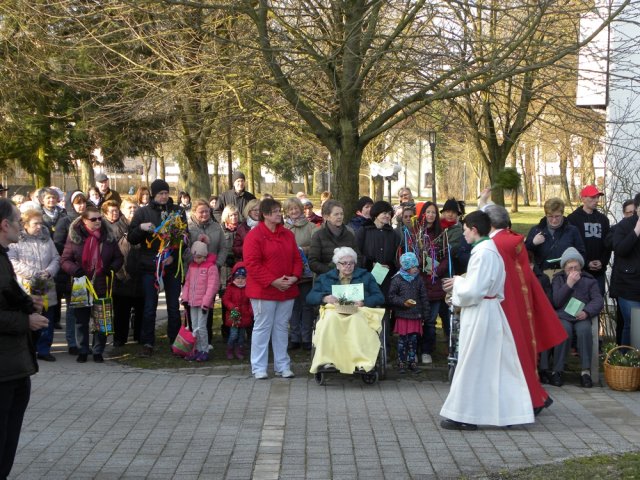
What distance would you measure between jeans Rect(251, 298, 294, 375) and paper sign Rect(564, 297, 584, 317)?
A: 311cm

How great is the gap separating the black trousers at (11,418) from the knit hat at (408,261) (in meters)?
5.84

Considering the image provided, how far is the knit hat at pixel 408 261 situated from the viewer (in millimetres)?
11086

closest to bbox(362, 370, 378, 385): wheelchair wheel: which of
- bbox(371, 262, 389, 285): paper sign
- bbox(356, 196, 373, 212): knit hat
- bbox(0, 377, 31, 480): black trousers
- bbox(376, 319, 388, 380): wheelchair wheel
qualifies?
bbox(376, 319, 388, 380): wheelchair wheel

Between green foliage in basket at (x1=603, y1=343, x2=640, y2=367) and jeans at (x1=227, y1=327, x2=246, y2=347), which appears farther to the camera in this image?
jeans at (x1=227, y1=327, x2=246, y2=347)

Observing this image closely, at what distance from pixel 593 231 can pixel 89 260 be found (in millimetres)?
6261

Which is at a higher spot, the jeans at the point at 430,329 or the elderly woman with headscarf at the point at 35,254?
the elderly woman with headscarf at the point at 35,254

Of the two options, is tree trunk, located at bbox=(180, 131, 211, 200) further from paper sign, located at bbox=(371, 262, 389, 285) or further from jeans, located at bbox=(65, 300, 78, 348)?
paper sign, located at bbox=(371, 262, 389, 285)

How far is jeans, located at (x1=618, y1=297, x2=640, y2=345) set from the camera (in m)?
11.2

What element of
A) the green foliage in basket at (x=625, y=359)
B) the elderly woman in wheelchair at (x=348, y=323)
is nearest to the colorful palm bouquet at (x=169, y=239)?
the elderly woman in wheelchair at (x=348, y=323)

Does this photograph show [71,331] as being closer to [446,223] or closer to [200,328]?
[200,328]

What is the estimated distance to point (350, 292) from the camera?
34.4 ft

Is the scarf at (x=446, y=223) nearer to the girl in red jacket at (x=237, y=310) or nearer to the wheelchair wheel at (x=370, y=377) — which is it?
the girl in red jacket at (x=237, y=310)

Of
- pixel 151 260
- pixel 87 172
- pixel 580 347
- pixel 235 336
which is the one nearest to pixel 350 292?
pixel 235 336

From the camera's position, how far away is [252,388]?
33.7 feet
